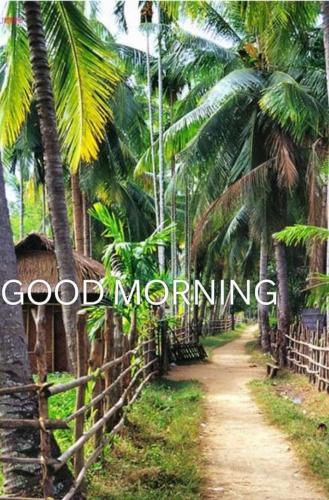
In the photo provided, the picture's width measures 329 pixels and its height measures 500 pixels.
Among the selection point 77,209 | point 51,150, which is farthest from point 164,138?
point 51,150

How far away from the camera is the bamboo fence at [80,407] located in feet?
13.4

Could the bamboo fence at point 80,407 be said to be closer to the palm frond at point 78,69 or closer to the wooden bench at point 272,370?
the palm frond at point 78,69

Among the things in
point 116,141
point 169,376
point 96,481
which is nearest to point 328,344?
point 169,376

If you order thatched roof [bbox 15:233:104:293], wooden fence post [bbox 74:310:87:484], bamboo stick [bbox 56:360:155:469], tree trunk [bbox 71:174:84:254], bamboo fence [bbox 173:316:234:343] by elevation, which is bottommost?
bamboo fence [bbox 173:316:234:343]

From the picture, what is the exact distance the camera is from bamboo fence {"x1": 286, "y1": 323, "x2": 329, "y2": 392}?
10984 mm

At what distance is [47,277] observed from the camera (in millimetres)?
14875

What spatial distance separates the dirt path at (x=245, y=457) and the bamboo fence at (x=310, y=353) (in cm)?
135

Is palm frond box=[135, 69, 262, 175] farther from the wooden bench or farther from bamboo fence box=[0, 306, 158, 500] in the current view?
bamboo fence box=[0, 306, 158, 500]

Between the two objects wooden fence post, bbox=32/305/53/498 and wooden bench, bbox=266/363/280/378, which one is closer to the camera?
wooden fence post, bbox=32/305/53/498

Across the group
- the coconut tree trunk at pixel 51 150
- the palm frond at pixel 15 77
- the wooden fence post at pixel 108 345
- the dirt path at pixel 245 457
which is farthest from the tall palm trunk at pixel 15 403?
the palm frond at pixel 15 77

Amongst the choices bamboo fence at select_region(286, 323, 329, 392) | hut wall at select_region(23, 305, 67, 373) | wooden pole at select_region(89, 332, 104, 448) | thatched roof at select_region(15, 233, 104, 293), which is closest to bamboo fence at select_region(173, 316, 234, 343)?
hut wall at select_region(23, 305, 67, 373)

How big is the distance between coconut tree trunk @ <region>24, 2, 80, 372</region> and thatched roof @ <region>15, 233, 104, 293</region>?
6.90m

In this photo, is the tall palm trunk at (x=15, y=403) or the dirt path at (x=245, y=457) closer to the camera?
the tall palm trunk at (x=15, y=403)

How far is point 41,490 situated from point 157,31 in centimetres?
1443
